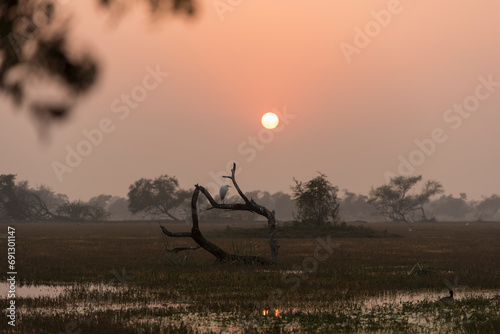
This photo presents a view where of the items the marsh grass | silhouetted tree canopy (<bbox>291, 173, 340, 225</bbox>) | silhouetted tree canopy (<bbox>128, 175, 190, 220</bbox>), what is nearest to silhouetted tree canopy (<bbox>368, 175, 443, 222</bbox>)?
silhouetted tree canopy (<bbox>128, 175, 190, 220</bbox>)

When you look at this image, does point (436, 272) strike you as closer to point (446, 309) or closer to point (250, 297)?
point (446, 309)

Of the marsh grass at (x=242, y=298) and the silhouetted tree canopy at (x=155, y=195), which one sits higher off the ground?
the silhouetted tree canopy at (x=155, y=195)

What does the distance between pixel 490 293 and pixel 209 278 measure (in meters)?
8.50

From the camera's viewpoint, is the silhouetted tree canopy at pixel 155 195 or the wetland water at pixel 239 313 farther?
the silhouetted tree canopy at pixel 155 195

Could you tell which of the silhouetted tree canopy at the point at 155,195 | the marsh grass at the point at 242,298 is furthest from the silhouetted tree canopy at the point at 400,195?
the marsh grass at the point at 242,298

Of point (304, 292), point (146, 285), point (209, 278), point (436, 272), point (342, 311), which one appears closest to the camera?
point (342, 311)

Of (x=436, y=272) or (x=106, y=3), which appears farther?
(x=436, y=272)

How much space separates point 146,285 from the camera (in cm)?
1764

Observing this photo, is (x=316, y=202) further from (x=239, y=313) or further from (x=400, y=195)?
(x=400, y=195)

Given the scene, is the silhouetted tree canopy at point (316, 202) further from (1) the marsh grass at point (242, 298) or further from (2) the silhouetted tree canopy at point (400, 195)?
(2) the silhouetted tree canopy at point (400, 195)

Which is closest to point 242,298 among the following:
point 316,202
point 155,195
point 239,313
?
point 239,313

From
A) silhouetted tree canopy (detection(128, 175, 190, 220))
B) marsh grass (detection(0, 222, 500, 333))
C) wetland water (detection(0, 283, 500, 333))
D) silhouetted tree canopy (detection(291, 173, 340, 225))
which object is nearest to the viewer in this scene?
marsh grass (detection(0, 222, 500, 333))

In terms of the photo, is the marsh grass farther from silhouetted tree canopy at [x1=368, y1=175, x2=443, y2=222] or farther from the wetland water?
silhouetted tree canopy at [x1=368, y1=175, x2=443, y2=222]

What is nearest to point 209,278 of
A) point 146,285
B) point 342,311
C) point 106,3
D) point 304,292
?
point 146,285
